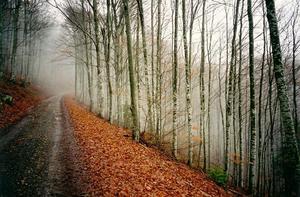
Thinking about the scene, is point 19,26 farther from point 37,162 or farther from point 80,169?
point 80,169

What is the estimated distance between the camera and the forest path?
5.46m

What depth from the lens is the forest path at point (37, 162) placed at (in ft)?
17.9

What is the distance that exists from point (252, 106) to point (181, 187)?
18.4 feet

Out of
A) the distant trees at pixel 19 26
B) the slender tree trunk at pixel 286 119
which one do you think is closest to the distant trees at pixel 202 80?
the slender tree trunk at pixel 286 119

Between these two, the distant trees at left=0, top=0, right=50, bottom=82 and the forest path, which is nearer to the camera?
the forest path

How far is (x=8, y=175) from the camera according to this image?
19.9 ft

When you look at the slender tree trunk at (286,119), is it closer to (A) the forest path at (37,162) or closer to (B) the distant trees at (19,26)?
(A) the forest path at (37,162)

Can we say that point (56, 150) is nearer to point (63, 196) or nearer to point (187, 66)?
point (63, 196)

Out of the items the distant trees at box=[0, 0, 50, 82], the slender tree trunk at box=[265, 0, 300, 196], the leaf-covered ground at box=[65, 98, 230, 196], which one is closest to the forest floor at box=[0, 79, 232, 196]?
the leaf-covered ground at box=[65, 98, 230, 196]

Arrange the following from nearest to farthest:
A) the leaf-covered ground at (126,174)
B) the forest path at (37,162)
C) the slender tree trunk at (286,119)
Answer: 1. the forest path at (37,162)
2. the leaf-covered ground at (126,174)
3. the slender tree trunk at (286,119)

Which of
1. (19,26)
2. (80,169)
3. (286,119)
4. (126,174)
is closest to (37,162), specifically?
(80,169)

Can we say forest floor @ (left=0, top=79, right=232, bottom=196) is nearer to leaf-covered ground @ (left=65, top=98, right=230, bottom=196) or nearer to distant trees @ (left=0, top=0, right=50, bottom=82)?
leaf-covered ground @ (left=65, top=98, right=230, bottom=196)

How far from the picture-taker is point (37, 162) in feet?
23.5

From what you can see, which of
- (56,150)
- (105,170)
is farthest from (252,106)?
(56,150)
